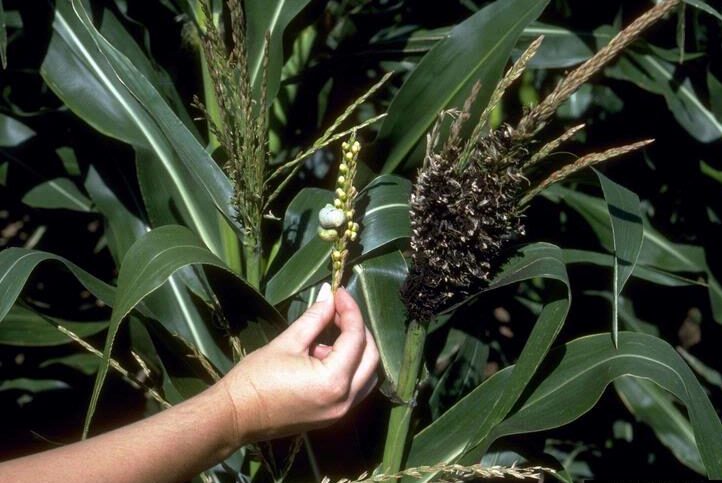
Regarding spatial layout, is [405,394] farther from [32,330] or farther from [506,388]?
[32,330]

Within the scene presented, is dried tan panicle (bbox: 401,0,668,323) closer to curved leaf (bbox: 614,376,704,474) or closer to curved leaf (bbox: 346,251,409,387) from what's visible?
curved leaf (bbox: 346,251,409,387)

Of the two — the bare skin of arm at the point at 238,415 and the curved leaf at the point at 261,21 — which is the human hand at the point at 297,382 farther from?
the curved leaf at the point at 261,21

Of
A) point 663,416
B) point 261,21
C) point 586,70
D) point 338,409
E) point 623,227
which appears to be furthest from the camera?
point 663,416

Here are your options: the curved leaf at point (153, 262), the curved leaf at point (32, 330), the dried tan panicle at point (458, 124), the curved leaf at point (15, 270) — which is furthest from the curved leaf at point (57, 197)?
the dried tan panicle at point (458, 124)

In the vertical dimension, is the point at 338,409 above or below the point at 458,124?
below

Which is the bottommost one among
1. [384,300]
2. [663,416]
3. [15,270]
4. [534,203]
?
[663,416]

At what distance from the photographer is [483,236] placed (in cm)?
94

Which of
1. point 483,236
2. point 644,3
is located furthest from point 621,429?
point 483,236

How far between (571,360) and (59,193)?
0.99 m

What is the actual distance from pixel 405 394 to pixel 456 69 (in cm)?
47

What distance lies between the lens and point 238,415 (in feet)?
2.97

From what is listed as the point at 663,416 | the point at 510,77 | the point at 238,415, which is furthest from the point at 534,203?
the point at 238,415

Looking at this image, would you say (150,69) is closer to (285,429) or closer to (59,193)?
(59,193)

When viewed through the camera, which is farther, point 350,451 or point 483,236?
point 350,451
